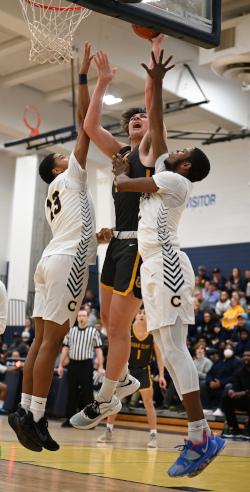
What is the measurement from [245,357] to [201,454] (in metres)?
8.19

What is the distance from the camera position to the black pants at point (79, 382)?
47.1 feet

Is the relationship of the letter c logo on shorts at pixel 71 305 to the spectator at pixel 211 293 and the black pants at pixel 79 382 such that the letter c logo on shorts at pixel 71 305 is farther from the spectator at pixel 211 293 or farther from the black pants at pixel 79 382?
the spectator at pixel 211 293

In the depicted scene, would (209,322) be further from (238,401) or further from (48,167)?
(48,167)

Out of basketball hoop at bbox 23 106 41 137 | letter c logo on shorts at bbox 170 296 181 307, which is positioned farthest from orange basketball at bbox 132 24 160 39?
basketball hoop at bbox 23 106 41 137

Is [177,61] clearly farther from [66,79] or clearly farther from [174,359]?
[174,359]

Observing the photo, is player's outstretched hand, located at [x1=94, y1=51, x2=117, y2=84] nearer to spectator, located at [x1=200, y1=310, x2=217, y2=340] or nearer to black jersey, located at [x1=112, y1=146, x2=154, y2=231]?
black jersey, located at [x1=112, y1=146, x2=154, y2=231]

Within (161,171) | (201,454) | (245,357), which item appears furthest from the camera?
(245,357)

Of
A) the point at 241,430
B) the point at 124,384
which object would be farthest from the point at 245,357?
the point at 124,384

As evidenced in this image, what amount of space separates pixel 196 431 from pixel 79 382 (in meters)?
9.57

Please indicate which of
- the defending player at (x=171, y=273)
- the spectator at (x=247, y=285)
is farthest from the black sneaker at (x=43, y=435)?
the spectator at (x=247, y=285)

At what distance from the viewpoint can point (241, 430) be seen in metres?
13.1

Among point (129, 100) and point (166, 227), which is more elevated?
point (129, 100)

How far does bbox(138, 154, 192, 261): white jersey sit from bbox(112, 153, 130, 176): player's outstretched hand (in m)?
0.29

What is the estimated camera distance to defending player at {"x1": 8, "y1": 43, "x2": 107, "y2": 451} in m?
5.59
